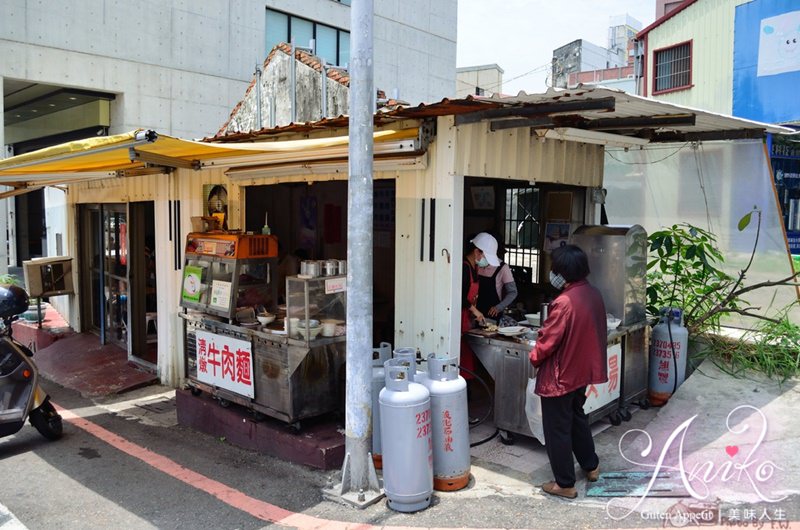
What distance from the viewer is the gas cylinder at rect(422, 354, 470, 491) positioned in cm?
459

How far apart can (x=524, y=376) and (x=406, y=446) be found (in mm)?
1500

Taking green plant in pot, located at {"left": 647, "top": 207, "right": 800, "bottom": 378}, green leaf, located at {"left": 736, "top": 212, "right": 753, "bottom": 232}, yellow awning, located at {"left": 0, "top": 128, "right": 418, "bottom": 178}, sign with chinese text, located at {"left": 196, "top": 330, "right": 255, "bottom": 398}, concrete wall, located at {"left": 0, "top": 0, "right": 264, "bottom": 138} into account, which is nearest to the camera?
yellow awning, located at {"left": 0, "top": 128, "right": 418, "bottom": 178}

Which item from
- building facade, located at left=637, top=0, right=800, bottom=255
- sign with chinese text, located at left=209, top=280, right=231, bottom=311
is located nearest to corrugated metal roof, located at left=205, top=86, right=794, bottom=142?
sign with chinese text, located at left=209, top=280, right=231, bottom=311

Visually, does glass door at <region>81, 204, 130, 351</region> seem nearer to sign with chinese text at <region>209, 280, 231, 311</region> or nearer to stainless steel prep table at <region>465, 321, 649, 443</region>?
sign with chinese text at <region>209, 280, 231, 311</region>

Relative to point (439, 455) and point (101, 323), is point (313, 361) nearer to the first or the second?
point (439, 455)

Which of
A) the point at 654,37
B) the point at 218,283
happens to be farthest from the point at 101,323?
the point at 654,37

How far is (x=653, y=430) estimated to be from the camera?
566cm

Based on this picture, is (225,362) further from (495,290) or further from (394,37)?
(394,37)

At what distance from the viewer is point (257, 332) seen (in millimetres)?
5789

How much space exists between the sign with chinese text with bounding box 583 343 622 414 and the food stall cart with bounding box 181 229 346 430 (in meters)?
2.26

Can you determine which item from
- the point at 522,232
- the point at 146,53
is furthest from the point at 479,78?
the point at 522,232

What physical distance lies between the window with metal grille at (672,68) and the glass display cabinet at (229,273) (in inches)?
603

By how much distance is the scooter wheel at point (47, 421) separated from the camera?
618 cm

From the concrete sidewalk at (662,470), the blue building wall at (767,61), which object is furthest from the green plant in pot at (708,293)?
the blue building wall at (767,61)
